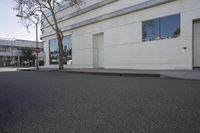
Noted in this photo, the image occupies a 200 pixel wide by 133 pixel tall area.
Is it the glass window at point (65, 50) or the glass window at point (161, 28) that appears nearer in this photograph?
the glass window at point (161, 28)

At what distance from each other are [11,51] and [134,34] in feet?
187

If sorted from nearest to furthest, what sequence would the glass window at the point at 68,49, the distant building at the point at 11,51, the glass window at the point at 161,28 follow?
the glass window at the point at 161,28 < the glass window at the point at 68,49 < the distant building at the point at 11,51

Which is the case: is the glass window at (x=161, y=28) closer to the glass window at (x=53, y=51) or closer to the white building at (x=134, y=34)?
the white building at (x=134, y=34)

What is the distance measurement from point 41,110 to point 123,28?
1480 centimetres

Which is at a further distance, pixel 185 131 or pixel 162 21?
pixel 162 21

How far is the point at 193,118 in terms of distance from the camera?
326 cm

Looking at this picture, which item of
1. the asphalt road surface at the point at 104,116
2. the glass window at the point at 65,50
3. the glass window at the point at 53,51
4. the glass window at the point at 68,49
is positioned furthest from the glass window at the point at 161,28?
the glass window at the point at 53,51

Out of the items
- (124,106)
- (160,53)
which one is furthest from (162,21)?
(124,106)

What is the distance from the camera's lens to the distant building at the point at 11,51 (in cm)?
6098

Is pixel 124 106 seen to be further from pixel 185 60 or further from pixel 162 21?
pixel 162 21

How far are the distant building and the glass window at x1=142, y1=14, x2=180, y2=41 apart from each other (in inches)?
2209

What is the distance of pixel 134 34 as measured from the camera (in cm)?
1680

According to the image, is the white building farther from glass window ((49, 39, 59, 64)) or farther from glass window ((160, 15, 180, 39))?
glass window ((49, 39, 59, 64))

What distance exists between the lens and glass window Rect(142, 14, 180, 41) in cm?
1421
